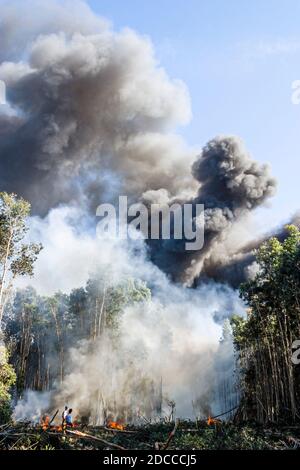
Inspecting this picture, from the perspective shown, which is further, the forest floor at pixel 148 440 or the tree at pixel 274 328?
the tree at pixel 274 328

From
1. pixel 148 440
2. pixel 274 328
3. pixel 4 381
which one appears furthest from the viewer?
pixel 274 328

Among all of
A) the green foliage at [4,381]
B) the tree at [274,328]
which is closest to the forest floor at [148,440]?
the tree at [274,328]

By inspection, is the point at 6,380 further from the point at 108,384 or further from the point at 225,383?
the point at 225,383

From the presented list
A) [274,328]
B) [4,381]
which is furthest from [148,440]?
[274,328]

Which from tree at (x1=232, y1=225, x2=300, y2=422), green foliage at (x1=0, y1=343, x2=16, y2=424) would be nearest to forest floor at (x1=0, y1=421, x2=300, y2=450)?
tree at (x1=232, y1=225, x2=300, y2=422)

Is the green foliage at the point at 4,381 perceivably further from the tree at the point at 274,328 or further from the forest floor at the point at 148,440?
the tree at the point at 274,328

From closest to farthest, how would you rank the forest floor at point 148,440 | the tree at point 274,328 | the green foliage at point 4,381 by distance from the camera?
the forest floor at point 148,440
the green foliage at point 4,381
the tree at point 274,328

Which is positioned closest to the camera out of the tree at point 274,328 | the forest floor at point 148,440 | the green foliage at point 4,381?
the forest floor at point 148,440

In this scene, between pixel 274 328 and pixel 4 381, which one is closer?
pixel 4 381

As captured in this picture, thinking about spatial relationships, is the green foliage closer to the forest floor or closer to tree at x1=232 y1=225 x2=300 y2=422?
the forest floor

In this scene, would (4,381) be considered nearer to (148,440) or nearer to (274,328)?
(148,440)

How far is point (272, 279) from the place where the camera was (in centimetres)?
2064
